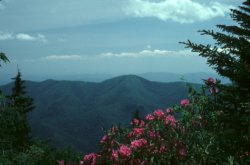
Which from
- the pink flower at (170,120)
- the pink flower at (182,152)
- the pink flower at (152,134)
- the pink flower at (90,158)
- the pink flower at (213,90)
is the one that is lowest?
the pink flower at (90,158)

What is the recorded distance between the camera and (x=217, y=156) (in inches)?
377

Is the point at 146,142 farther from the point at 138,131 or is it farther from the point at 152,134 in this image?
the point at 138,131

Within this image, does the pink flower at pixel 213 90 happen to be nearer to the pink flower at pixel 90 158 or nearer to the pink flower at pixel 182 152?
the pink flower at pixel 182 152

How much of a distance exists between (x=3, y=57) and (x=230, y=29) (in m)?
6.47

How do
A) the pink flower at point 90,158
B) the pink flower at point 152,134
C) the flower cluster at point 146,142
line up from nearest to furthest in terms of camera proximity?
the pink flower at point 90,158 → the flower cluster at point 146,142 → the pink flower at point 152,134

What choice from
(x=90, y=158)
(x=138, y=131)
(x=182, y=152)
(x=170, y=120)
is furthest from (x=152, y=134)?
(x=90, y=158)

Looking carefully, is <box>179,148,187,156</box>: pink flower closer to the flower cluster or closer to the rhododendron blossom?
the flower cluster

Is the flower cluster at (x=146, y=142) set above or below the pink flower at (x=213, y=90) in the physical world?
below

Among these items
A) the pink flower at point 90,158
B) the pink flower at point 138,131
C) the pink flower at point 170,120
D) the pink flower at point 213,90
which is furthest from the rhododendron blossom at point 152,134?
the pink flower at point 213,90

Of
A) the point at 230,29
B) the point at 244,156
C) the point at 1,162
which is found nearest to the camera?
the point at 244,156

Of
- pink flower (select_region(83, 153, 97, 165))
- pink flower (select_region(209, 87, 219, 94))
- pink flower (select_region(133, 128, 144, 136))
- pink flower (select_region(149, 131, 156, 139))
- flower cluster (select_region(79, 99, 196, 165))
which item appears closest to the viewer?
pink flower (select_region(83, 153, 97, 165))

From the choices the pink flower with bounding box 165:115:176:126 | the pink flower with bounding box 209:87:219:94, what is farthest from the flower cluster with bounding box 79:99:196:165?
the pink flower with bounding box 209:87:219:94

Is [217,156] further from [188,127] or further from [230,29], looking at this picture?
[230,29]

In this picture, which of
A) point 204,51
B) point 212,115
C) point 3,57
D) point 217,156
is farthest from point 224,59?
point 3,57
